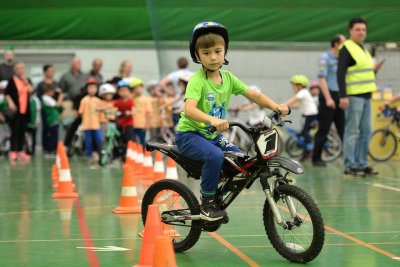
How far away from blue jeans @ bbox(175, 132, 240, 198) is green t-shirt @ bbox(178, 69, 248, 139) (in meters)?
0.06

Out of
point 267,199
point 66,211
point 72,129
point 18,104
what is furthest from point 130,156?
point 267,199

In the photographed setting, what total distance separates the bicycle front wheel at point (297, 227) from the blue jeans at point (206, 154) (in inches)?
18.6

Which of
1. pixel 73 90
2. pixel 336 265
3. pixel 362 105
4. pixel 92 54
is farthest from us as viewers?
pixel 92 54

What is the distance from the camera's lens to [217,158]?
7.14m

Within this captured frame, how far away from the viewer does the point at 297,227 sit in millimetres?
7035

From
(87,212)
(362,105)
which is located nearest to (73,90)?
(362,105)

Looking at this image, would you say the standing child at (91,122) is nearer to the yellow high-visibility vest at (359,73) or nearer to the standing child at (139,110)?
the standing child at (139,110)

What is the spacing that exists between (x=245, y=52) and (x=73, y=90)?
14.5 ft

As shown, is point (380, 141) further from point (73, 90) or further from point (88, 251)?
point (88, 251)

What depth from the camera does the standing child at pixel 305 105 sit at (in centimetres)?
1788

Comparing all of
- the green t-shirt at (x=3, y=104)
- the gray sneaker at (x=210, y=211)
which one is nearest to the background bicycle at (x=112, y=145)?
the green t-shirt at (x=3, y=104)

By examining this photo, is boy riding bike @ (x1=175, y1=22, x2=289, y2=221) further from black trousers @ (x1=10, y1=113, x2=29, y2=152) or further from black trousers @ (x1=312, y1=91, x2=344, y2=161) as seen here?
black trousers @ (x1=10, y1=113, x2=29, y2=152)

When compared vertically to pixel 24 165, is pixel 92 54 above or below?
above

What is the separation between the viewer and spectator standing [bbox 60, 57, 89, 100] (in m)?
21.3
